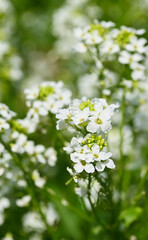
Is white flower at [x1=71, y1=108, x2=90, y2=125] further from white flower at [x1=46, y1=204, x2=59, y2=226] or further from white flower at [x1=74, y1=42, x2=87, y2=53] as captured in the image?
white flower at [x1=46, y1=204, x2=59, y2=226]

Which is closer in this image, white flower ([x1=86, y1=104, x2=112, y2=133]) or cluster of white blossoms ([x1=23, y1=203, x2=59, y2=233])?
white flower ([x1=86, y1=104, x2=112, y2=133])

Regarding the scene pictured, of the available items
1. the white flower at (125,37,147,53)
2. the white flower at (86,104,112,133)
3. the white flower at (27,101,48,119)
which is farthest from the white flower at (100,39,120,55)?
the white flower at (86,104,112,133)

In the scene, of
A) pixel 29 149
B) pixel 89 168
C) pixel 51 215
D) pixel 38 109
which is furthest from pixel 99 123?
pixel 51 215

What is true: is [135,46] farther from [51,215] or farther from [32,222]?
[32,222]

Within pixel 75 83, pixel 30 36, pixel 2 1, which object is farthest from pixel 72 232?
pixel 30 36

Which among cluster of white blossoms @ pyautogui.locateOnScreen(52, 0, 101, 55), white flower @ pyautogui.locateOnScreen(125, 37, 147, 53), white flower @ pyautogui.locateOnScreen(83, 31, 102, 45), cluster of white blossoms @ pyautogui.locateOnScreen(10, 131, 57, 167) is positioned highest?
cluster of white blossoms @ pyautogui.locateOnScreen(52, 0, 101, 55)

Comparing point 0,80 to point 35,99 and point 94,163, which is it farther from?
point 94,163

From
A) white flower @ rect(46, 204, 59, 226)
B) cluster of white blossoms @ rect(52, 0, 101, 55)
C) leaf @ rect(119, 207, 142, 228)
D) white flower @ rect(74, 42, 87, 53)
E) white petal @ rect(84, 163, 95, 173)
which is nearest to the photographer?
white petal @ rect(84, 163, 95, 173)

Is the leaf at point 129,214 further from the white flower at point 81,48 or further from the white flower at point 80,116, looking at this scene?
the white flower at point 81,48
